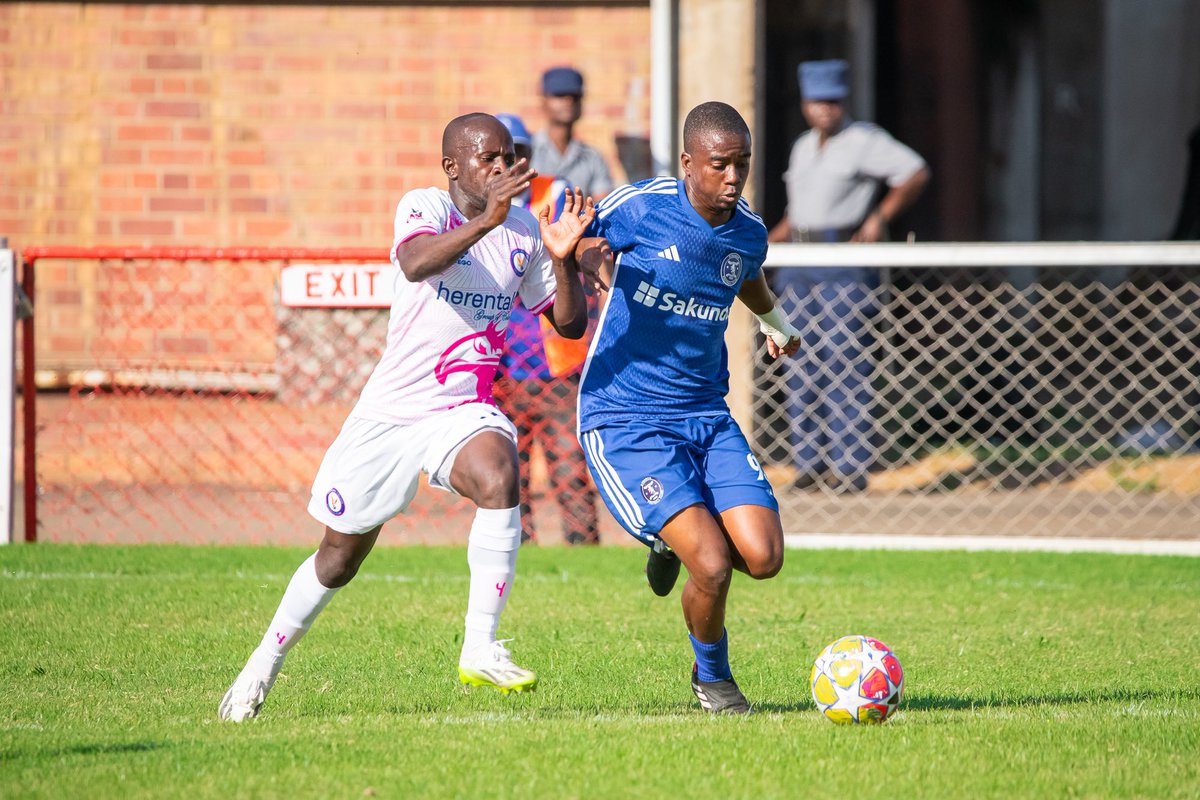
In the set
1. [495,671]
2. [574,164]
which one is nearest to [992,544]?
[574,164]

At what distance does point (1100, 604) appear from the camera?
277 inches

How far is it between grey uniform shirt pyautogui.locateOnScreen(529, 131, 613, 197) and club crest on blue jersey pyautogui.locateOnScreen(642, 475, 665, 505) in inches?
179

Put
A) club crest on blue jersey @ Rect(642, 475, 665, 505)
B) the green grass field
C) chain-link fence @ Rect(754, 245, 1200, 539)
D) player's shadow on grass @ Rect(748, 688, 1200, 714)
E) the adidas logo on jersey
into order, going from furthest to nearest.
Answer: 1. chain-link fence @ Rect(754, 245, 1200, 539)
2. the adidas logo on jersey
3. player's shadow on grass @ Rect(748, 688, 1200, 714)
4. club crest on blue jersey @ Rect(642, 475, 665, 505)
5. the green grass field

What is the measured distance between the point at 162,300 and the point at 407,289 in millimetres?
5788

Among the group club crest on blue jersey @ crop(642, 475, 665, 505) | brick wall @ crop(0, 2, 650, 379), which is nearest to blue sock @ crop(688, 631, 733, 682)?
club crest on blue jersey @ crop(642, 475, 665, 505)

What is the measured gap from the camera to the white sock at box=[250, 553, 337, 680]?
4.90m

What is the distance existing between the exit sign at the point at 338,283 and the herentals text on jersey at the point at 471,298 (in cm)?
305

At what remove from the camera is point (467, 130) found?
197 inches

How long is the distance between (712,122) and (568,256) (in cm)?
65

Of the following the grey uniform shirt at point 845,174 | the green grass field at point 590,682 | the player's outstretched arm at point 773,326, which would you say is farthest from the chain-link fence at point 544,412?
the player's outstretched arm at point 773,326

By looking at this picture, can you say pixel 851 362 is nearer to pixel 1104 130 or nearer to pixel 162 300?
pixel 162 300

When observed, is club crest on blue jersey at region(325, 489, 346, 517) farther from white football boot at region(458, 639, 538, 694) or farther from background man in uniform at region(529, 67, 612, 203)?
background man in uniform at region(529, 67, 612, 203)

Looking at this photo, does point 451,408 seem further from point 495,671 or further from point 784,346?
point 784,346

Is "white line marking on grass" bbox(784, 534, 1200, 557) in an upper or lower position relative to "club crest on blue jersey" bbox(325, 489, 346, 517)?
lower
